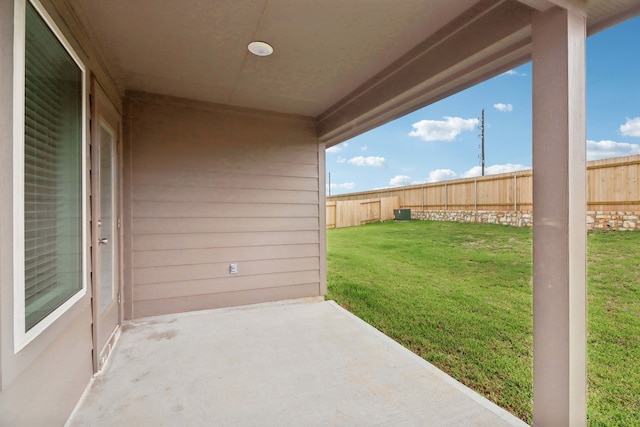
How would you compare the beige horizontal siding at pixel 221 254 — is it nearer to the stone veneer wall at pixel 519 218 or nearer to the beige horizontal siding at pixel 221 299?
the beige horizontal siding at pixel 221 299

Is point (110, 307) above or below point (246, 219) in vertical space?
below

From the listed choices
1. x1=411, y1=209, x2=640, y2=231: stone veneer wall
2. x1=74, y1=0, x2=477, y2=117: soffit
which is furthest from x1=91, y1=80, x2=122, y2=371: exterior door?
x1=411, y1=209, x2=640, y2=231: stone veneer wall

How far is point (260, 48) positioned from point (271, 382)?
2397 mm

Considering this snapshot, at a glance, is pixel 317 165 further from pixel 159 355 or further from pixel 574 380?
pixel 574 380

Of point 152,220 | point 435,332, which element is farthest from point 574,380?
point 152,220

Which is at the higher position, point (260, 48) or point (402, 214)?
point (260, 48)

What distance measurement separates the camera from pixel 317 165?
4.01 meters

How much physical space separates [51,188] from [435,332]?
3101 mm

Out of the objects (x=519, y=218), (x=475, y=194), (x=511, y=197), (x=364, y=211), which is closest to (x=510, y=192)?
(x=511, y=197)

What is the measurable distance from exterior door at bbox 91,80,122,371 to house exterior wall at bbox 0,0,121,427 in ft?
0.70

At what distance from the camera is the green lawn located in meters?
2.03

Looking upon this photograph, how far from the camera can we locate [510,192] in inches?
298

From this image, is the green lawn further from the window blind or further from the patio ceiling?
the window blind

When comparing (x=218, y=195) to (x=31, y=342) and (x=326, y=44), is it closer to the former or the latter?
(x=326, y=44)
